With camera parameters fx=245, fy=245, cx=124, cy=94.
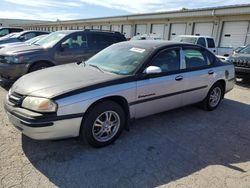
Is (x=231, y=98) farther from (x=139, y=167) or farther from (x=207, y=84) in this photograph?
(x=139, y=167)

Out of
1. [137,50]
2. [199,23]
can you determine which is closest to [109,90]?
→ [137,50]

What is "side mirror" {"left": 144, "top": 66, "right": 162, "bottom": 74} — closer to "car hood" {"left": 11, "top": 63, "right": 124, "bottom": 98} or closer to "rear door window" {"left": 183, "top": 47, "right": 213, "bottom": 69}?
"car hood" {"left": 11, "top": 63, "right": 124, "bottom": 98}

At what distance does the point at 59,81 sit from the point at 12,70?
341 centimetres

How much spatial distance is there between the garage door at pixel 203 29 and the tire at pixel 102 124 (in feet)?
64.3

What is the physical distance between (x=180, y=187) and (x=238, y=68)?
23.5 ft

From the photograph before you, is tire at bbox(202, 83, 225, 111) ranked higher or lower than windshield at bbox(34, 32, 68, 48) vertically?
lower

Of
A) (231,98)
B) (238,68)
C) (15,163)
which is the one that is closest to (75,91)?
(15,163)

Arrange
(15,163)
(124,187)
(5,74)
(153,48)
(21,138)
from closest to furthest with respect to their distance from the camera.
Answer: (124,187), (15,163), (21,138), (153,48), (5,74)

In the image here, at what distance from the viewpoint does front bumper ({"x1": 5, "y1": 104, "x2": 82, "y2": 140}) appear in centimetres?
302

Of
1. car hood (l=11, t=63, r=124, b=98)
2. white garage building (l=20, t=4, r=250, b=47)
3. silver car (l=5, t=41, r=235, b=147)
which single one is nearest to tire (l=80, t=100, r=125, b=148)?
silver car (l=5, t=41, r=235, b=147)

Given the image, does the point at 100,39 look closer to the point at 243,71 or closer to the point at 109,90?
the point at 109,90

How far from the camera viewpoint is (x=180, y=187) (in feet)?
9.20

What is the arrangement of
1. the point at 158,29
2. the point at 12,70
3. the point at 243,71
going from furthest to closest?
the point at 158,29, the point at 243,71, the point at 12,70

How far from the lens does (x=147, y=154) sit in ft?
11.5
